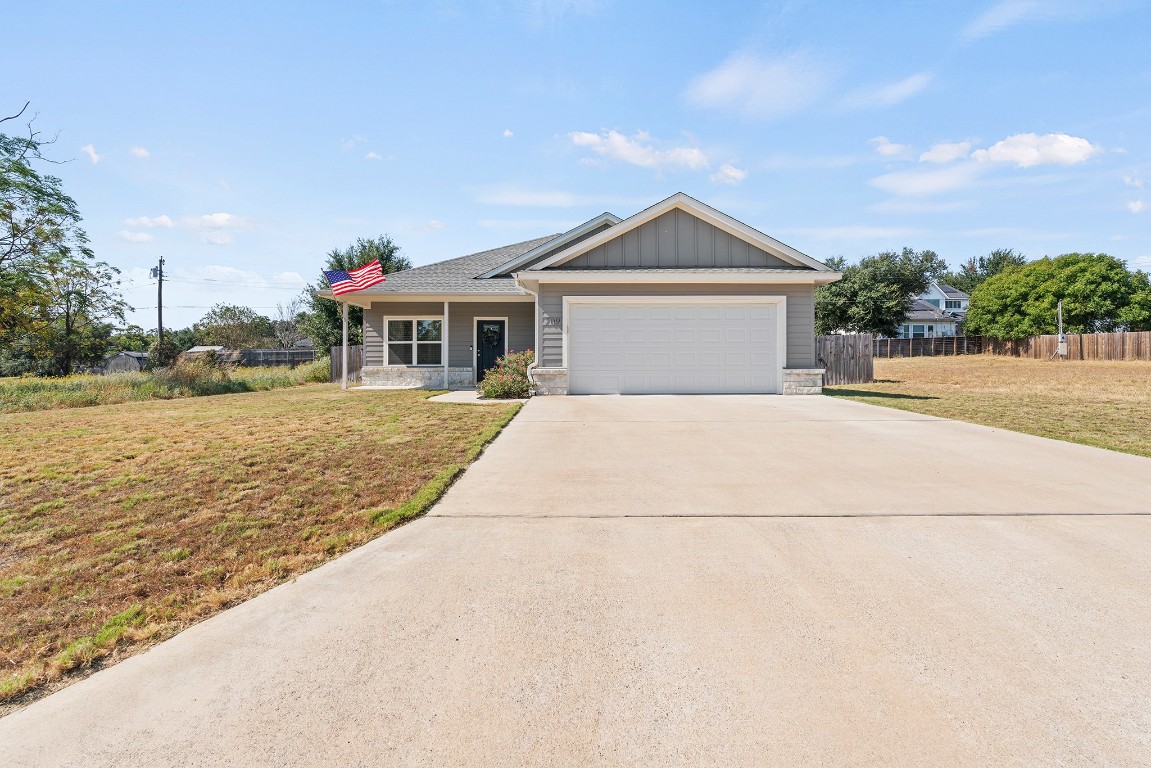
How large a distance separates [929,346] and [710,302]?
137ft

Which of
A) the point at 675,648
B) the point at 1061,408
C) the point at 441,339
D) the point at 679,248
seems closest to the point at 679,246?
the point at 679,248

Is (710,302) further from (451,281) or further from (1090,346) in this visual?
(1090,346)

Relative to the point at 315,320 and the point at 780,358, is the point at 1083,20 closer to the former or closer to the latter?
the point at 780,358

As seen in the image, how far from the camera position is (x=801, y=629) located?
105 inches

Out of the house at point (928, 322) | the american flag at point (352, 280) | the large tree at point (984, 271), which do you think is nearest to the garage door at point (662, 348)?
the american flag at point (352, 280)

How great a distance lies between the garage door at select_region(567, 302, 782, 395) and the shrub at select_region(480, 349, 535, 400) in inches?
43.4

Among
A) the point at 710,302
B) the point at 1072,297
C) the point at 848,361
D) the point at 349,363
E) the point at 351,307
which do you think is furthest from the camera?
the point at 1072,297

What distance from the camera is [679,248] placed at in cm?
1395

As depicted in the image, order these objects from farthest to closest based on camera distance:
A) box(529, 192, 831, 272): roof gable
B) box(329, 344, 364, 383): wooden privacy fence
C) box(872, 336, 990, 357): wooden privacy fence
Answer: box(872, 336, 990, 357): wooden privacy fence
box(329, 344, 364, 383): wooden privacy fence
box(529, 192, 831, 272): roof gable

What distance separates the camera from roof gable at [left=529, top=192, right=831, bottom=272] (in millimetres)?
13867

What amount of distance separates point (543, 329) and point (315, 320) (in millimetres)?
21414

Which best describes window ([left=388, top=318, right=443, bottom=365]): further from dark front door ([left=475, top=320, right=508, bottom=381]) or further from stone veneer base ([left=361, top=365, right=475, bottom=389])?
dark front door ([left=475, top=320, right=508, bottom=381])

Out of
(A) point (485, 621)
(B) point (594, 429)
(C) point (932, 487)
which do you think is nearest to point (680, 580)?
(A) point (485, 621)

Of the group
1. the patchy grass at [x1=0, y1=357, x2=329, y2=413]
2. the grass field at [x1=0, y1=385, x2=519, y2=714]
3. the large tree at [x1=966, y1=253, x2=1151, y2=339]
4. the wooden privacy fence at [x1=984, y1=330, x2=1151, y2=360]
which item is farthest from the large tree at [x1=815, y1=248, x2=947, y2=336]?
the grass field at [x1=0, y1=385, x2=519, y2=714]
